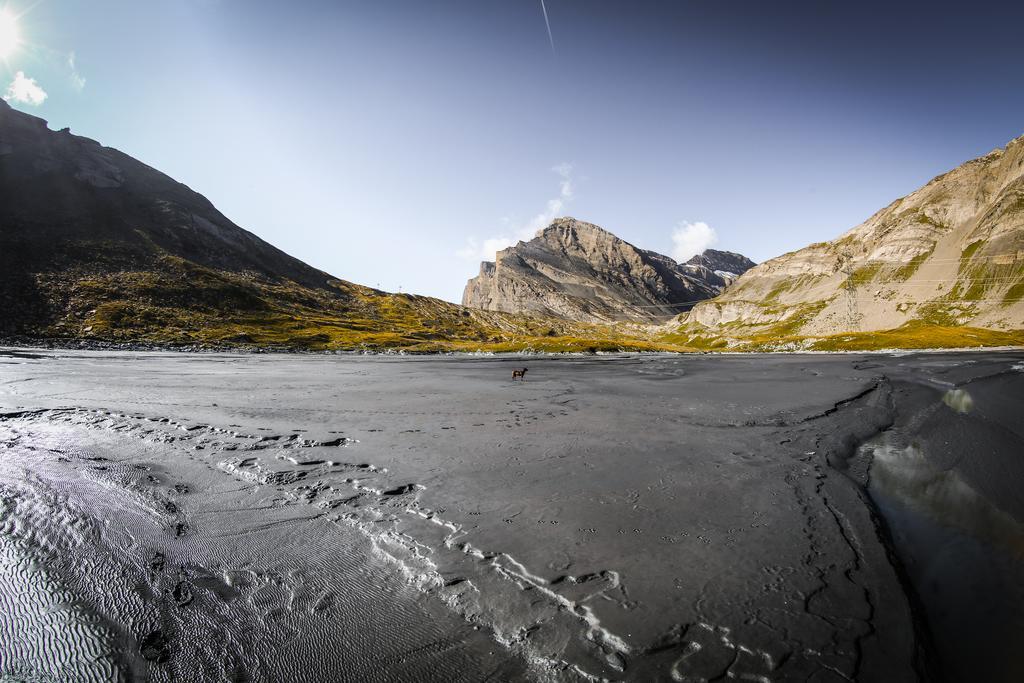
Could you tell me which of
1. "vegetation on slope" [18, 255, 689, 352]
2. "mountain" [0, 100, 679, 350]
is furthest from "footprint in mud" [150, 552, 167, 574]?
"mountain" [0, 100, 679, 350]

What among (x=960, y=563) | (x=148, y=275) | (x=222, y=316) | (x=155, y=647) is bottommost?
(x=155, y=647)

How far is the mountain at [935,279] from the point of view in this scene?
119 metres

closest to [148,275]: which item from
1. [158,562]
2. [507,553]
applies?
[158,562]

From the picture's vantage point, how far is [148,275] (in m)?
98.2

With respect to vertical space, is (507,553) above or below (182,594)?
above

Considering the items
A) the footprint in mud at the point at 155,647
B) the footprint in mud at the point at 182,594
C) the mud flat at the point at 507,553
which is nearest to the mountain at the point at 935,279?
the mud flat at the point at 507,553

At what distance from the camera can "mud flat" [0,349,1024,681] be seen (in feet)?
14.6

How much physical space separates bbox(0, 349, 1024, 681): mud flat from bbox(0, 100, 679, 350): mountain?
83.2 metres

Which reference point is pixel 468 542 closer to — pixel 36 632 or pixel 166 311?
pixel 36 632

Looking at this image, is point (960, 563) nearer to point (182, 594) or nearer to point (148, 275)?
point (182, 594)

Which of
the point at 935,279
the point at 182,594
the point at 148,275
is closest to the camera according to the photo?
the point at 182,594

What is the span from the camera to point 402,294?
188 m

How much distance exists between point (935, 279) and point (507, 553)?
210m

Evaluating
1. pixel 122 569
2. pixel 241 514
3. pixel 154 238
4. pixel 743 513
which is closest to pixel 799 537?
pixel 743 513
